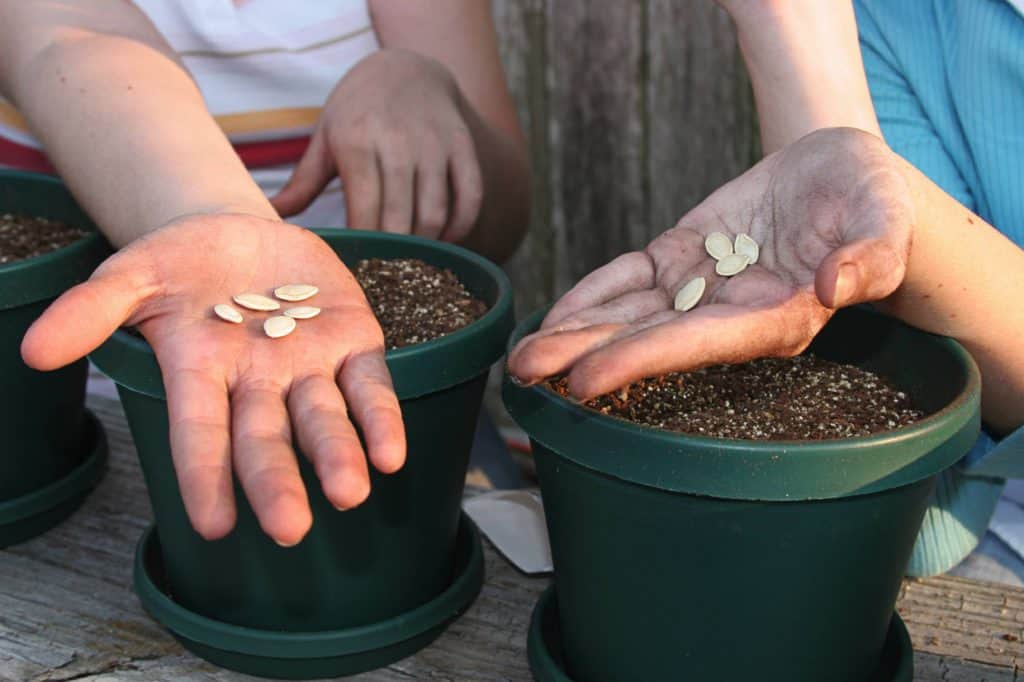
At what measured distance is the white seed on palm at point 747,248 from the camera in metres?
0.97

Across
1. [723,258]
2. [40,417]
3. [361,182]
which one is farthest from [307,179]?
[723,258]

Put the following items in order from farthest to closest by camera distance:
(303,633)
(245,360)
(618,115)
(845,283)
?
1. (618,115)
2. (303,633)
3. (245,360)
4. (845,283)

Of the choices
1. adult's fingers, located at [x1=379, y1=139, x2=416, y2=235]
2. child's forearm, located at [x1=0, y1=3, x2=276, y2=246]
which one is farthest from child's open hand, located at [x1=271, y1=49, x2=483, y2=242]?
child's forearm, located at [x1=0, y1=3, x2=276, y2=246]

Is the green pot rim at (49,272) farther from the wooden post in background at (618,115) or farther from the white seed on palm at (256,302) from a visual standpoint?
the wooden post in background at (618,115)

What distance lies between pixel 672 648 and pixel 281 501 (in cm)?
30

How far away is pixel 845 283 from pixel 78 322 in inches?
19.9

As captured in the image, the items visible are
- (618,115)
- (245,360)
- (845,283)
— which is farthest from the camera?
(618,115)

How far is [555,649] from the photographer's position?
1000 mm

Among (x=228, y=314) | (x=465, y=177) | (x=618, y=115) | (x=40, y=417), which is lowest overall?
(x=618, y=115)

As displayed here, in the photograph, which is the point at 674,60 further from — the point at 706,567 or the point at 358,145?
the point at 706,567

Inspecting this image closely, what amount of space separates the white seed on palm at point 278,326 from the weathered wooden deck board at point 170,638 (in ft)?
0.97

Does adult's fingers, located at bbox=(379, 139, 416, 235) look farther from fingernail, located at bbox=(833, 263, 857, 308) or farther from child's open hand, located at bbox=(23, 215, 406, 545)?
fingernail, located at bbox=(833, 263, 857, 308)

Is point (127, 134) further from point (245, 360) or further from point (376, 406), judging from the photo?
point (376, 406)

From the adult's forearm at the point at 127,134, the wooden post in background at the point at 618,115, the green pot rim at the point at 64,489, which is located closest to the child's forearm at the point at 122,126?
the adult's forearm at the point at 127,134
